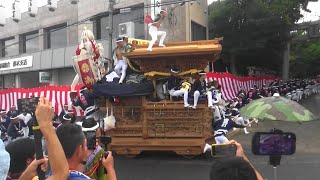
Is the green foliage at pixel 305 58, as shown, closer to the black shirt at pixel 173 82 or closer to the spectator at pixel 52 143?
the black shirt at pixel 173 82

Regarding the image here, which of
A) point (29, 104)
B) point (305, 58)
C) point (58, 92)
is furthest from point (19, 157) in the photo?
point (305, 58)

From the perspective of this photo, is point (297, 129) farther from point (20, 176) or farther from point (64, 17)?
point (64, 17)

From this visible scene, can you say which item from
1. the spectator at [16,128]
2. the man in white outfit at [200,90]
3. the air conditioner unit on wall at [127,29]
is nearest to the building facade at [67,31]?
the air conditioner unit on wall at [127,29]

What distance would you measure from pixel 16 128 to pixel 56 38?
1563 centimetres

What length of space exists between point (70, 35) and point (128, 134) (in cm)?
1653

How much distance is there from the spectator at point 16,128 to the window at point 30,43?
55.8 ft

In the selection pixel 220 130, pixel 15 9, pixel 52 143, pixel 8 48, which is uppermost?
pixel 15 9

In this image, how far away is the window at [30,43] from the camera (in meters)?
29.6

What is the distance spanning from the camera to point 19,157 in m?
2.81

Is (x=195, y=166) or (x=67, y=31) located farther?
(x=67, y=31)

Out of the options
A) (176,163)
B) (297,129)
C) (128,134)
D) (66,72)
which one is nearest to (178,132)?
(176,163)

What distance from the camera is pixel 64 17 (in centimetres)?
2608

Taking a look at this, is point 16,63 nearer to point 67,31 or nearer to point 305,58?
point 67,31

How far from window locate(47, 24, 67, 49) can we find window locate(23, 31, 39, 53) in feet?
4.97
